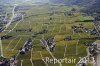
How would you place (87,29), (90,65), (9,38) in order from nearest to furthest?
(90,65)
(9,38)
(87,29)

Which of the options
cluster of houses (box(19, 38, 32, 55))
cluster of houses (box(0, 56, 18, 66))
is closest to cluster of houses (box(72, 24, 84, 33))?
cluster of houses (box(19, 38, 32, 55))

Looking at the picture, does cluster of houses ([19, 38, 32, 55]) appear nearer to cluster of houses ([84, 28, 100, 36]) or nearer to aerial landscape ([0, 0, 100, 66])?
aerial landscape ([0, 0, 100, 66])

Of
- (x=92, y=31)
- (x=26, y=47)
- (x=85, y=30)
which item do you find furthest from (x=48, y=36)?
(x=92, y=31)

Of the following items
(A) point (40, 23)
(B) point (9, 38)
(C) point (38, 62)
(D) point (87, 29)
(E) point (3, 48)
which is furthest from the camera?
(A) point (40, 23)

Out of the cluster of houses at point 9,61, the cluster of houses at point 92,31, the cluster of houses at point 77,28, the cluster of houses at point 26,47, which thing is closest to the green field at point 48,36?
the cluster of houses at point 26,47

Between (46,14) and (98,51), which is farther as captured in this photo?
(46,14)

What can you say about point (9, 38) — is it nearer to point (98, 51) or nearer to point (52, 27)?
point (52, 27)

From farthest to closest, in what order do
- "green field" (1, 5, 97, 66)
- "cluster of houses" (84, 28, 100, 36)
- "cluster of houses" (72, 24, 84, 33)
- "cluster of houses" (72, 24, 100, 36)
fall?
"cluster of houses" (72, 24, 84, 33) < "cluster of houses" (72, 24, 100, 36) < "cluster of houses" (84, 28, 100, 36) < "green field" (1, 5, 97, 66)

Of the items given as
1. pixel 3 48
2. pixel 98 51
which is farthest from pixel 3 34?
pixel 98 51

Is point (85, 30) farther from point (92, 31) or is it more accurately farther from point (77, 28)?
point (77, 28)
